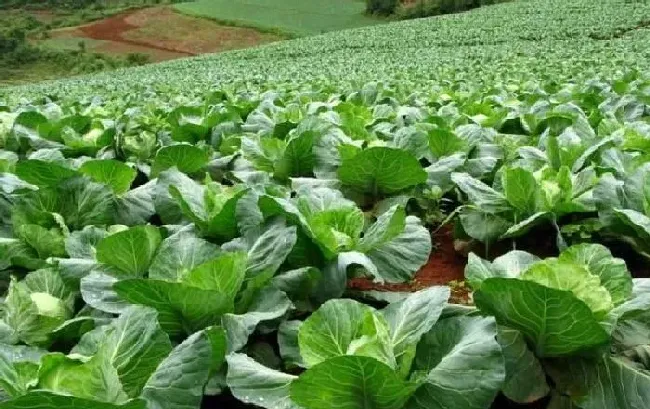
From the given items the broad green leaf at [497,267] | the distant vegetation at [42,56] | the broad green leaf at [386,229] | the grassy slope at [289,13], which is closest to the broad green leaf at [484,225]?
the broad green leaf at [386,229]

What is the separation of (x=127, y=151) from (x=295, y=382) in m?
2.63

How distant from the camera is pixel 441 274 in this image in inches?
98.0

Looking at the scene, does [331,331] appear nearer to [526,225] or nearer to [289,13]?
[526,225]

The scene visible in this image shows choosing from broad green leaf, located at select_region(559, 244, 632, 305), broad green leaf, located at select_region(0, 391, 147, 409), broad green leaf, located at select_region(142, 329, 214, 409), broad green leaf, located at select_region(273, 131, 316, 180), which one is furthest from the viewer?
broad green leaf, located at select_region(273, 131, 316, 180)

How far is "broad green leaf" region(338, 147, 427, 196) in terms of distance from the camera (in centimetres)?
251

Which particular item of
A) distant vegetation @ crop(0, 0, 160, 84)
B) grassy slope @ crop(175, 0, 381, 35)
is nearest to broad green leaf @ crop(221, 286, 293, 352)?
distant vegetation @ crop(0, 0, 160, 84)

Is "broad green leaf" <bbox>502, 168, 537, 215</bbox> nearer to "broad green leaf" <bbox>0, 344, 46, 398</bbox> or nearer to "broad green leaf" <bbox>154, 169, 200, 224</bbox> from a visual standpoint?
"broad green leaf" <bbox>154, 169, 200, 224</bbox>

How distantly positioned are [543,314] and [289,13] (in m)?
59.9

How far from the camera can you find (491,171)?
2.93 metres

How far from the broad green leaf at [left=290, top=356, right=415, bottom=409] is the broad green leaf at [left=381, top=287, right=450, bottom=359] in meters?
0.15

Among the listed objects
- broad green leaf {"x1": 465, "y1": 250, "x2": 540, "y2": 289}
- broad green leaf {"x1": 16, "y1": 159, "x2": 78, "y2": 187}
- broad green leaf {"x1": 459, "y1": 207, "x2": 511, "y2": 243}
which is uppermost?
broad green leaf {"x1": 16, "y1": 159, "x2": 78, "y2": 187}

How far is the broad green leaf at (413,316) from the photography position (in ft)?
4.86

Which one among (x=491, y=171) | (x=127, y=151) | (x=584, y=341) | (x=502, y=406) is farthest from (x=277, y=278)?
(x=127, y=151)

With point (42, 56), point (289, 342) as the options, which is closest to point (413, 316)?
point (289, 342)
